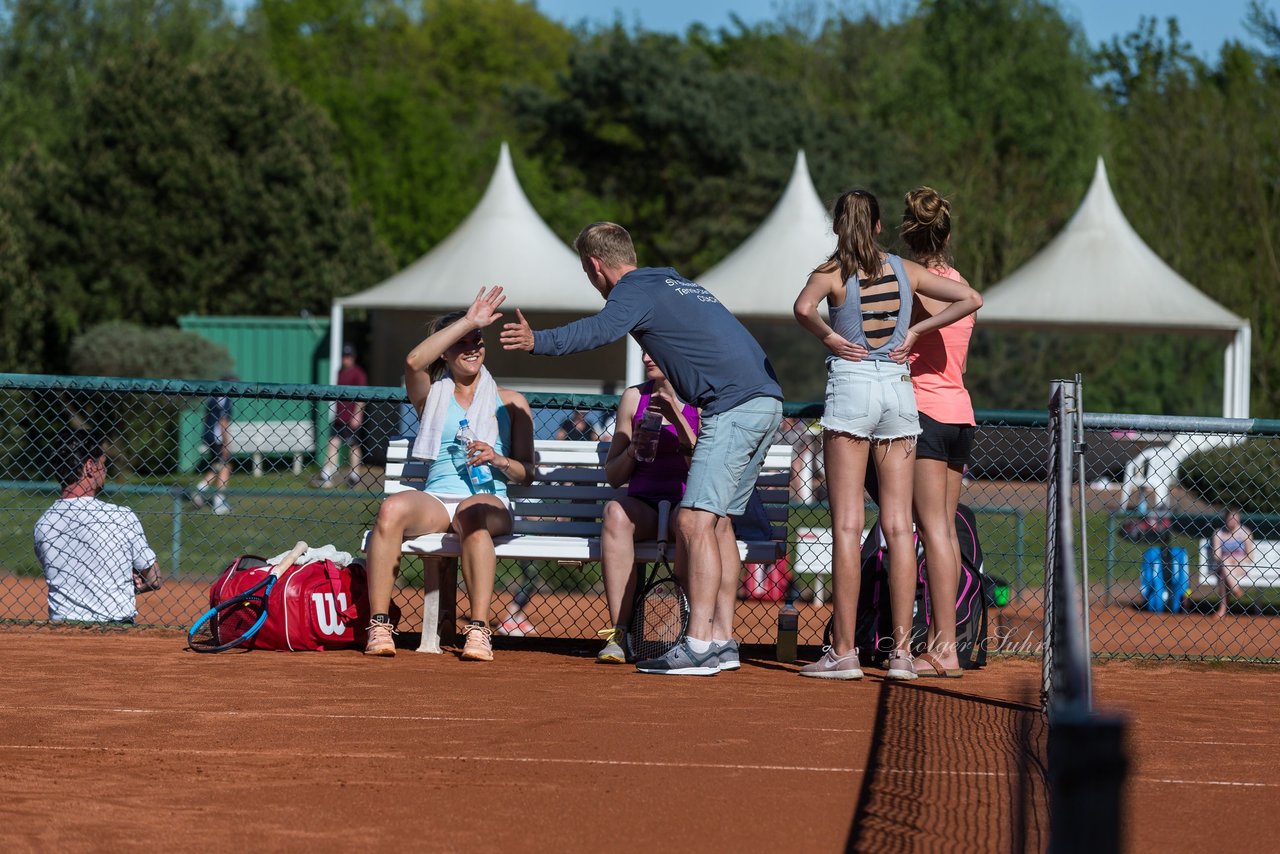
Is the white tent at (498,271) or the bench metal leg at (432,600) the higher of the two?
the white tent at (498,271)

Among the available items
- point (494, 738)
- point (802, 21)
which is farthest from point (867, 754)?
point (802, 21)

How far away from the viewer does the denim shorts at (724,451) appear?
6762 mm

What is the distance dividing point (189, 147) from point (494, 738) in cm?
2983

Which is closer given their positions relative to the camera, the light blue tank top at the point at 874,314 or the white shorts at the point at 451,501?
the light blue tank top at the point at 874,314

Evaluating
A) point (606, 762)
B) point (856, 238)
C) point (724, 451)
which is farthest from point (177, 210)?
point (606, 762)

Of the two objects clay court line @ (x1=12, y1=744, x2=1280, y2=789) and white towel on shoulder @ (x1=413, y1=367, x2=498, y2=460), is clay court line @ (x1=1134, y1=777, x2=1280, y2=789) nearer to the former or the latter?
clay court line @ (x1=12, y1=744, x2=1280, y2=789)

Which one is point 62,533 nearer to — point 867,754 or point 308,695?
point 308,695

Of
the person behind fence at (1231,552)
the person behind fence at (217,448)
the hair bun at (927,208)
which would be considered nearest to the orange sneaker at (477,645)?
the hair bun at (927,208)

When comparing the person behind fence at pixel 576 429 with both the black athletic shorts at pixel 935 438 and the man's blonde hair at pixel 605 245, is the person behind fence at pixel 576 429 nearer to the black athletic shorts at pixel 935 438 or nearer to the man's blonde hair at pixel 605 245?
the man's blonde hair at pixel 605 245

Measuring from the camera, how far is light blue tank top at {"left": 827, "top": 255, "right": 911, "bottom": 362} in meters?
6.68

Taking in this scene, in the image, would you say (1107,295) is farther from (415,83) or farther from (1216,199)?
(415,83)

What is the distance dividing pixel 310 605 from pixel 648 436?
178cm

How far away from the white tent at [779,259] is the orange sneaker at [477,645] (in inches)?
534

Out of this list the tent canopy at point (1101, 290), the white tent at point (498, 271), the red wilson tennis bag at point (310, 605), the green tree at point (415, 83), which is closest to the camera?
the red wilson tennis bag at point (310, 605)
